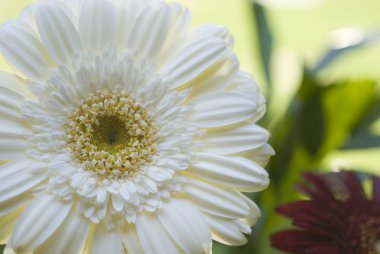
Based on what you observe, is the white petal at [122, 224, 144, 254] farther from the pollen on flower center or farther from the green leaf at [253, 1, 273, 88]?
the green leaf at [253, 1, 273, 88]

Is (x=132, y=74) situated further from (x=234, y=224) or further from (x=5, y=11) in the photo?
(x=5, y=11)

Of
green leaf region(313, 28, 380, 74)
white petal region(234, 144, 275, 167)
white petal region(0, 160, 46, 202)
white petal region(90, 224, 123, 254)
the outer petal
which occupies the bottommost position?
green leaf region(313, 28, 380, 74)

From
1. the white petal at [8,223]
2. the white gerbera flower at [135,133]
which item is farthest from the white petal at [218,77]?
the white petal at [8,223]

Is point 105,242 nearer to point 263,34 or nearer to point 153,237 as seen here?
point 153,237

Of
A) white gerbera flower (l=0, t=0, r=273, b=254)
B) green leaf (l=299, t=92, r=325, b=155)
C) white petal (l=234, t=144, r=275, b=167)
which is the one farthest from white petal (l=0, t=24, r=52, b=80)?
green leaf (l=299, t=92, r=325, b=155)

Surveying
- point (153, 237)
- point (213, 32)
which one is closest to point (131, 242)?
point (153, 237)
